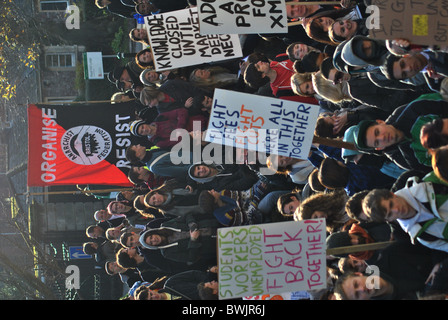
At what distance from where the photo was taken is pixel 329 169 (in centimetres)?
508

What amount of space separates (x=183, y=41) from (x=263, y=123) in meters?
2.34

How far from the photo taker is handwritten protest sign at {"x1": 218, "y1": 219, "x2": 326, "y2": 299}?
5.01 m

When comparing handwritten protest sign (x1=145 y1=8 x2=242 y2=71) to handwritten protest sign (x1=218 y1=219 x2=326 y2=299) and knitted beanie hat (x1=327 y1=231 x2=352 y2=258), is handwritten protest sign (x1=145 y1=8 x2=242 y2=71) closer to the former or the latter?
handwritten protest sign (x1=218 y1=219 x2=326 y2=299)

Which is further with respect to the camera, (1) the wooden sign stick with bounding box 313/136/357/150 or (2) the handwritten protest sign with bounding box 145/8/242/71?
(2) the handwritten protest sign with bounding box 145/8/242/71

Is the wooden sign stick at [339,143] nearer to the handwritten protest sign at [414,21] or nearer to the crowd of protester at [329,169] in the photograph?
the crowd of protester at [329,169]

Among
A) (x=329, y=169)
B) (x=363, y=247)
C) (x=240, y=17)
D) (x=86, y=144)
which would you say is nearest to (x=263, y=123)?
(x=329, y=169)

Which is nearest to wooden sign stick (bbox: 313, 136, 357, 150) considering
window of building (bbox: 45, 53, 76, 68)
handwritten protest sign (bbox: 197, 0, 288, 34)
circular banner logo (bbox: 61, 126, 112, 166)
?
handwritten protest sign (bbox: 197, 0, 288, 34)

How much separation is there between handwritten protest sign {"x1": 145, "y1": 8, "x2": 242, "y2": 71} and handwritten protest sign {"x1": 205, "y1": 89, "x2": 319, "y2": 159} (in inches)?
68.1

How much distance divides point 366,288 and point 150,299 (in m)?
2.95

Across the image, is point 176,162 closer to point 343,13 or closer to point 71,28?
point 343,13

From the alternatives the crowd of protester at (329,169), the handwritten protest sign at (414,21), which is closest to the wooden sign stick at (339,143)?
the crowd of protester at (329,169)

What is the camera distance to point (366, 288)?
438 centimetres

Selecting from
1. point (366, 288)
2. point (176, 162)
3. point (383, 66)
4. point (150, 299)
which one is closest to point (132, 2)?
point (176, 162)

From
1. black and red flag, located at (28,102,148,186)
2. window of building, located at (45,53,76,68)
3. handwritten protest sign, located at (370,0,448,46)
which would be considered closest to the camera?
handwritten protest sign, located at (370,0,448,46)
